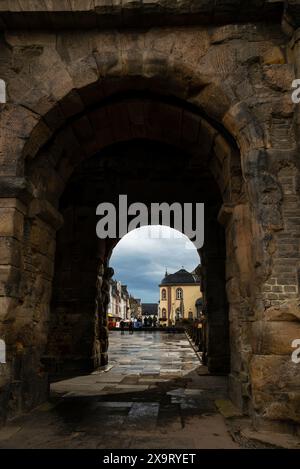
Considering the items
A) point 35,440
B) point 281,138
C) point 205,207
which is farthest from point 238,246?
point 205,207

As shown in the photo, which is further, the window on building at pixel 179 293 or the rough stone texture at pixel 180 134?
the window on building at pixel 179 293

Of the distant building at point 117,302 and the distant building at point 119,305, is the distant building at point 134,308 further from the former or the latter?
the distant building at point 117,302

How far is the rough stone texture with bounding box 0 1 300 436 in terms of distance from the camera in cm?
394

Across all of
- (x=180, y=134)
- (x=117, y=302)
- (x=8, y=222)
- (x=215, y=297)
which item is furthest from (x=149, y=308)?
(x=8, y=222)

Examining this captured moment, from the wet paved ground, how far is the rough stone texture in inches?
16.1

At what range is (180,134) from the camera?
5582 mm

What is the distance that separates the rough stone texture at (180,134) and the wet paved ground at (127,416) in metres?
0.41

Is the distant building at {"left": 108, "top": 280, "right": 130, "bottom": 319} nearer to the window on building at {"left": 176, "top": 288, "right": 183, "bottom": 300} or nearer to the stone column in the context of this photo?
the window on building at {"left": 176, "top": 288, "right": 183, "bottom": 300}

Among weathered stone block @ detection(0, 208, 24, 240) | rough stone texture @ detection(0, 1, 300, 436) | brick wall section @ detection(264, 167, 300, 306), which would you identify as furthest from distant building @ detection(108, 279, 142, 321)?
brick wall section @ detection(264, 167, 300, 306)

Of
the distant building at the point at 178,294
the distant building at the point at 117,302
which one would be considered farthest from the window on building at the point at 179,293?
the distant building at the point at 117,302

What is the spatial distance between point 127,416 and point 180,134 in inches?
143

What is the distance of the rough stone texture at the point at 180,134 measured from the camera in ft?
12.9

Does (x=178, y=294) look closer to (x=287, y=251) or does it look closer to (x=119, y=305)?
(x=119, y=305)

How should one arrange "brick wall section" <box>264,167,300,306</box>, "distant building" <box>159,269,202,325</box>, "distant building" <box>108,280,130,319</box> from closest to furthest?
1. "brick wall section" <box>264,167,300,306</box>
2. "distant building" <box>108,280,130,319</box>
3. "distant building" <box>159,269,202,325</box>
